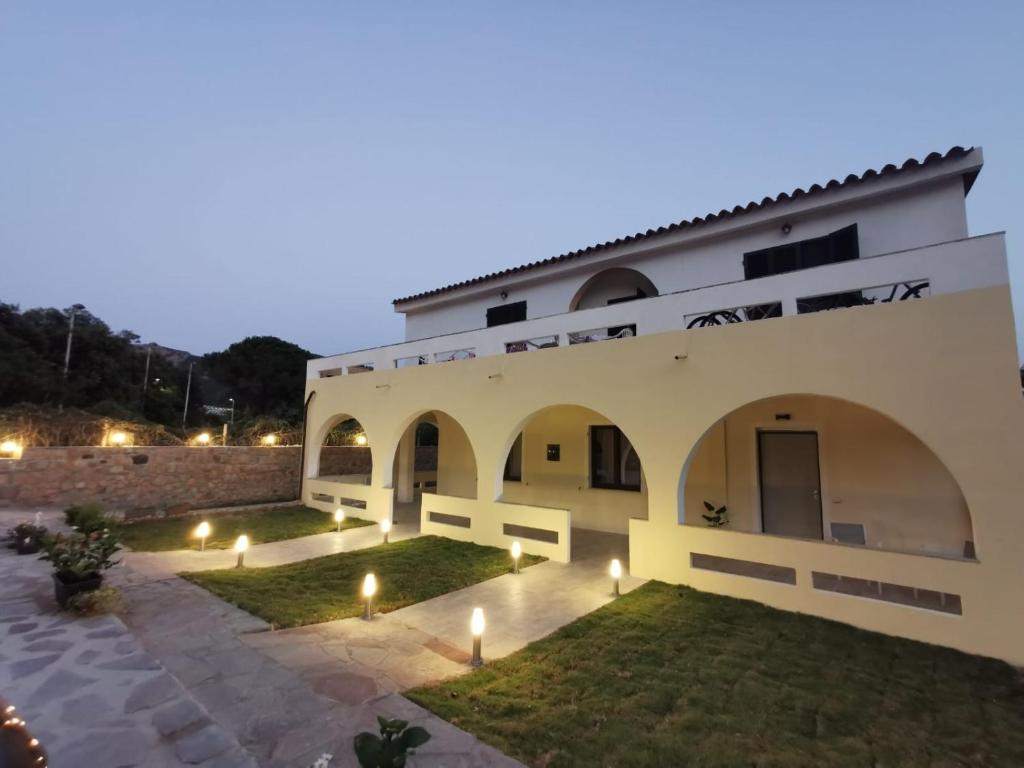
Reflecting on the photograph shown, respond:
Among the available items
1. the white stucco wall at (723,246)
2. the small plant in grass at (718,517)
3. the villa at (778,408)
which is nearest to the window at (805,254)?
the villa at (778,408)

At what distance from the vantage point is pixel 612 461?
1106cm

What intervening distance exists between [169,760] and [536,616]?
3888 mm

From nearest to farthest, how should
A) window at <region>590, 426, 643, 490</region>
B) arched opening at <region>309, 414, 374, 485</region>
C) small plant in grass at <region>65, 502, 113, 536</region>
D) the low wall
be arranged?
small plant in grass at <region>65, 502, 113, 536</region>
window at <region>590, 426, 643, 490</region>
the low wall
arched opening at <region>309, 414, 374, 485</region>

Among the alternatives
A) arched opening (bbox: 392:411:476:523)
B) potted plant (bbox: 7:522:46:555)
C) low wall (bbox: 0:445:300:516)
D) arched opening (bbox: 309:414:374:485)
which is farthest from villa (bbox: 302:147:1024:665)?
potted plant (bbox: 7:522:46:555)

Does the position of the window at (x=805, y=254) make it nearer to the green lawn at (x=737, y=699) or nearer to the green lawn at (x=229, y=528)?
the green lawn at (x=737, y=699)

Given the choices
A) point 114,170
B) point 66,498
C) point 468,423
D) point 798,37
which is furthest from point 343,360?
point 114,170

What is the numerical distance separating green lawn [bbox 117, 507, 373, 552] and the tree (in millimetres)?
20976

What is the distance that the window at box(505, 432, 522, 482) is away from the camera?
12812mm

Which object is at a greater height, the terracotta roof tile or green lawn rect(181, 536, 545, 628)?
the terracotta roof tile

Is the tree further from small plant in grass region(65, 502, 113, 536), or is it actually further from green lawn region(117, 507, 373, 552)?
small plant in grass region(65, 502, 113, 536)

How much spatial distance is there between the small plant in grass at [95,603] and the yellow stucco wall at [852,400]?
6.05 metres

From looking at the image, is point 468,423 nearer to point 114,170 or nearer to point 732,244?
point 732,244

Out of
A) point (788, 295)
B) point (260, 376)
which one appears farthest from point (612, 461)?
point (260, 376)

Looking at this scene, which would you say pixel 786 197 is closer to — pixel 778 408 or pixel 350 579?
pixel 778 408
